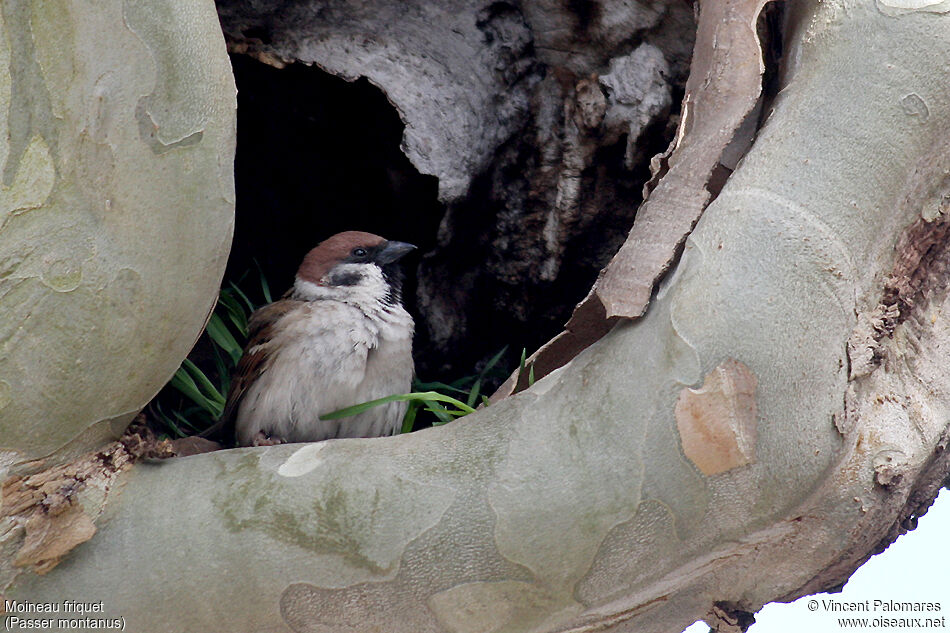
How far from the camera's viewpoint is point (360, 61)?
126 inches

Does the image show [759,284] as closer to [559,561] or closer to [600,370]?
[600,370]

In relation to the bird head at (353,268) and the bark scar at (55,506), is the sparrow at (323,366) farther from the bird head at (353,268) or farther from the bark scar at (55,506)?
the bark scar at (55,506)

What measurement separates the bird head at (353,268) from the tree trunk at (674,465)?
1307 mm

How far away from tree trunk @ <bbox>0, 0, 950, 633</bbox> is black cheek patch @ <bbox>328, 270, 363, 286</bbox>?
4.43 ft

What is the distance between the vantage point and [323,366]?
295 cm

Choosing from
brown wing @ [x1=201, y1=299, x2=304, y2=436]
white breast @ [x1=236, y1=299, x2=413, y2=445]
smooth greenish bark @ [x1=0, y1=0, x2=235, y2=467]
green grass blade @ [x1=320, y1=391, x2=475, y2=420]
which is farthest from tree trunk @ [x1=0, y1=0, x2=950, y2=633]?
brown wing @ [x1=201, y1=299, x2=304, y2=436]

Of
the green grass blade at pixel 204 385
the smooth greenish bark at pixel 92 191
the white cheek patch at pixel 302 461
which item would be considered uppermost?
the smooth greenish bark at pixel 92 191

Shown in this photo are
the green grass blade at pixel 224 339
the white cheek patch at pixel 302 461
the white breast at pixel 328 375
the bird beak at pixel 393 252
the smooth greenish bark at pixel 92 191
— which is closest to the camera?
the smooth greenish bark at pixel 92 191

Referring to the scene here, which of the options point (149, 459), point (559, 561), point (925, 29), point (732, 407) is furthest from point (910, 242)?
point (149, 459)

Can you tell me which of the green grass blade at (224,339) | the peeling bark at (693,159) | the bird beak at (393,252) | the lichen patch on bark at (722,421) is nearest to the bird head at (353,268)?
the bird beak at (393,252)

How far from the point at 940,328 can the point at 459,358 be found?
186 centimetres

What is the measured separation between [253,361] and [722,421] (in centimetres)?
172

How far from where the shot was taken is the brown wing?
10.0 ft

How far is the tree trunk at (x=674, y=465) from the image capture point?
1.84 m
